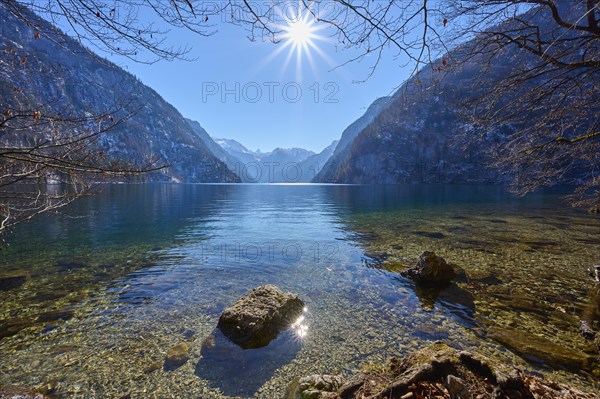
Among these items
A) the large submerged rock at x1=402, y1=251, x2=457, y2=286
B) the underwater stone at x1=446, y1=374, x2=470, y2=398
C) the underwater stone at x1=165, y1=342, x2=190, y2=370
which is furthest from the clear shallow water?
the underwater stone at x1=446, y1=374, x2=470, y2=398

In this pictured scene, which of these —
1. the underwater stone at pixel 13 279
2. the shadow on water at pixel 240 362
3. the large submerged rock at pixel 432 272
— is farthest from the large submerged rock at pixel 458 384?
the underwater stone at pixel 13 279

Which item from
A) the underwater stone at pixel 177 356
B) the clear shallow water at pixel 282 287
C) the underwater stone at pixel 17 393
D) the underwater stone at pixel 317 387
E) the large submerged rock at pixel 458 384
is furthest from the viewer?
the underwater stone at pixel 177 356

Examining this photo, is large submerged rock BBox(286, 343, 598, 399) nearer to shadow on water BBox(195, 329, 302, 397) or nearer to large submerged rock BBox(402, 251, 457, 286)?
shadow on water BBox(195, 329, 302, 397)

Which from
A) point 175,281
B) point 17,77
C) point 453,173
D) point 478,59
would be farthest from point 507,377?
point 453,173

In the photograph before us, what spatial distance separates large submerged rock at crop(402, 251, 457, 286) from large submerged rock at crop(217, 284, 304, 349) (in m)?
5.56

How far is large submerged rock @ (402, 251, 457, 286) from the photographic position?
1109 cm

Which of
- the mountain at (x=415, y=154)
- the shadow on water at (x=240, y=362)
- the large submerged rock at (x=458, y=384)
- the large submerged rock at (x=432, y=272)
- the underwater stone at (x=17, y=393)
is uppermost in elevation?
the mountain at (x=415, y=154)

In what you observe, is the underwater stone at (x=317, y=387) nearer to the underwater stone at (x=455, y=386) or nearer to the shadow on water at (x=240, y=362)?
the shadow on water at (x=240, y=362)

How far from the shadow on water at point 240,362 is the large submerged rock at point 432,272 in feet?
20.7

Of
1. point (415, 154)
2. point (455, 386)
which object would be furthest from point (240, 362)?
point (415, 154)

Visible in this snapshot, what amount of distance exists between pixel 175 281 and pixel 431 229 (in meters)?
21.0

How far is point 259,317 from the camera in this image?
7.66m

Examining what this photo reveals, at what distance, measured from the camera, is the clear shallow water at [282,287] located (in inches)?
245

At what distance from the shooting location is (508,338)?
7.28 meters
